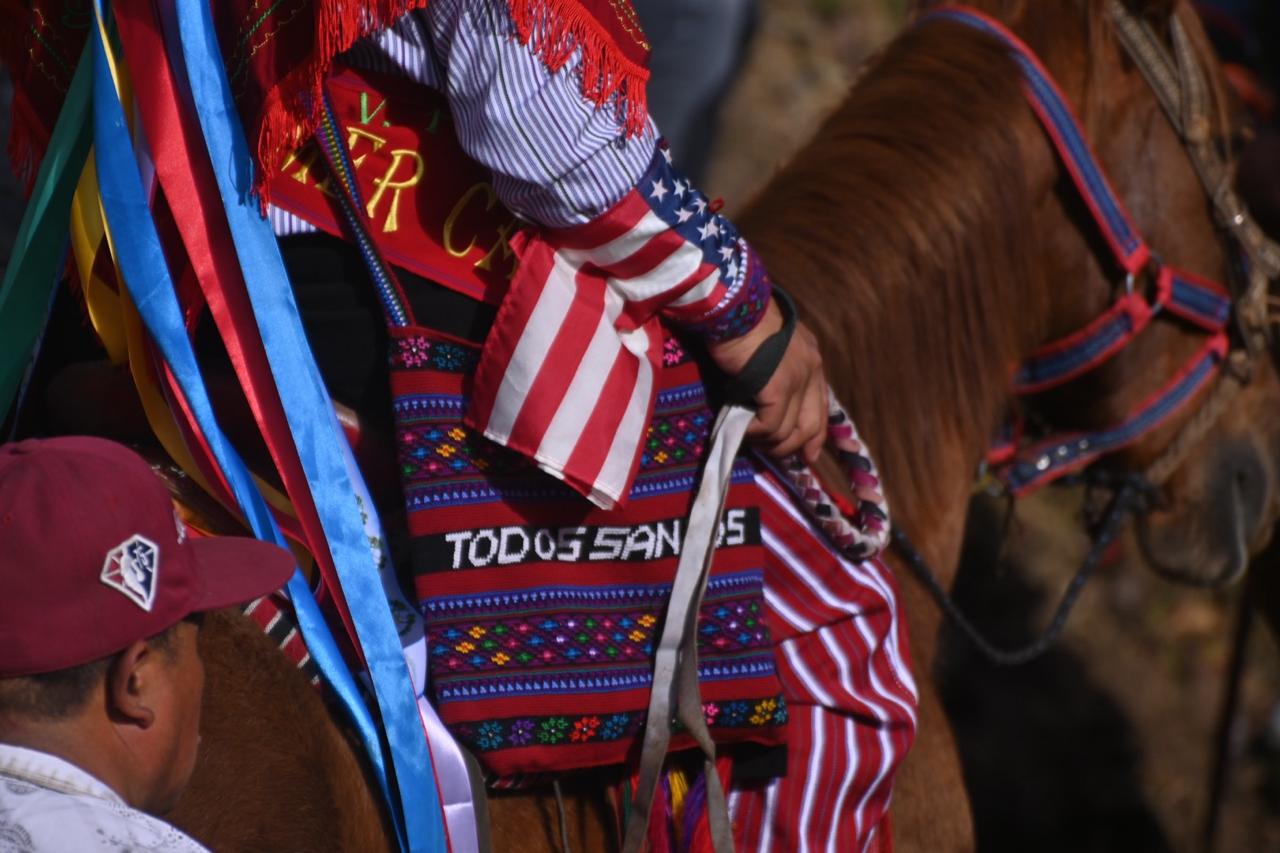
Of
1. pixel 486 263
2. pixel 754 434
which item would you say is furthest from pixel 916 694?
pixel 486 263

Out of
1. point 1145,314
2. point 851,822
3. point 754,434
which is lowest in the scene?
point 851,822

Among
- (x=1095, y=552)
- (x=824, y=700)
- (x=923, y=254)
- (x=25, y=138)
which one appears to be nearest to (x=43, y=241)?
(x=25, y=138)

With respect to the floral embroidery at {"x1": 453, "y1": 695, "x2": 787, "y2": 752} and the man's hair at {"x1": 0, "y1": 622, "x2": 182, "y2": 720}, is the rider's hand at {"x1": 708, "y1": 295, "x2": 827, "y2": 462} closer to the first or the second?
the floral embroidery at {"x1": 453, "y1": 695, "x2": 787, "y2": 752}

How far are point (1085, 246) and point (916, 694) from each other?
90 centimetres

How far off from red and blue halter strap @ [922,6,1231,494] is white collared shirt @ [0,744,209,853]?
5.67ft

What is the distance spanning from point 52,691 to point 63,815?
0.35ft

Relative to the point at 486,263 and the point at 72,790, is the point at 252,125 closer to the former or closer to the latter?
the point at 486,263

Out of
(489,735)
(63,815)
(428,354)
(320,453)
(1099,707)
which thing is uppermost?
(1099,707)

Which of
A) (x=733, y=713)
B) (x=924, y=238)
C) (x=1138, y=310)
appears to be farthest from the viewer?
(x=1138, y=310)

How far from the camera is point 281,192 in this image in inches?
58.1

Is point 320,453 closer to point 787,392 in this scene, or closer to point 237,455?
point 237,455

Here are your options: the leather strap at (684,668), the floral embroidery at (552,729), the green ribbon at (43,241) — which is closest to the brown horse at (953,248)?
the leather strap at (684,668)

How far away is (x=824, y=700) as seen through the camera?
5.63 feet

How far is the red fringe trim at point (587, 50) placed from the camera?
4.41 feet
